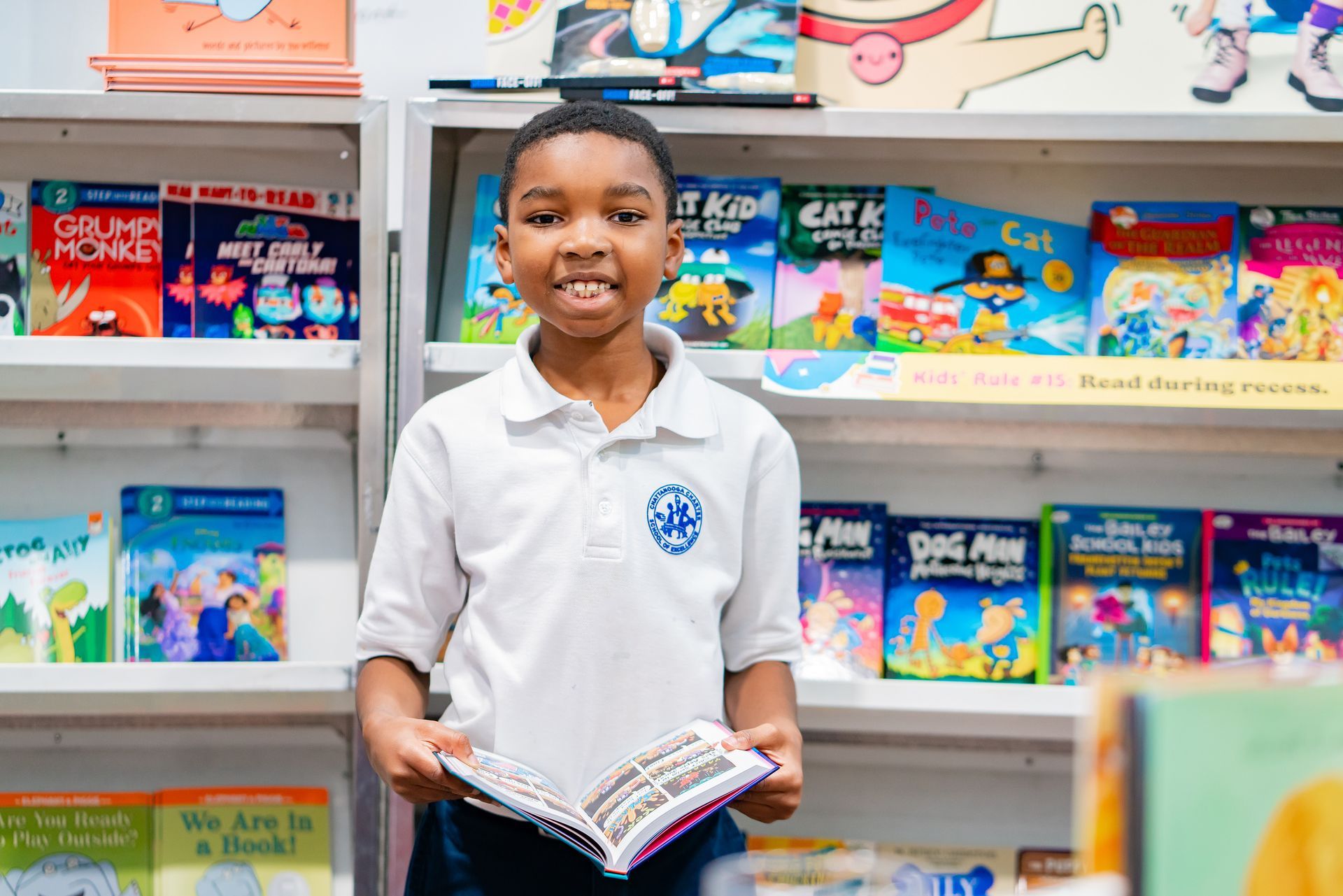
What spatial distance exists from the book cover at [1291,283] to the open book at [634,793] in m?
1.18

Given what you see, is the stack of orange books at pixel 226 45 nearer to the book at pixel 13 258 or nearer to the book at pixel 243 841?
the book at pixel 13 258

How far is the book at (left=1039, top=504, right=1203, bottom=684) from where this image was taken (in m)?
1.82

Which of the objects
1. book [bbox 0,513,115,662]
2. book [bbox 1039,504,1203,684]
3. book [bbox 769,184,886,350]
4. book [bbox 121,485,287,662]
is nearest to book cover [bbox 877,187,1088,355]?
book [bbox 769,184,886,350]

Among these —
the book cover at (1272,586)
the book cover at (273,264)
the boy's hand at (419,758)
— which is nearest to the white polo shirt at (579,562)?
the boy's hand at (419,758)

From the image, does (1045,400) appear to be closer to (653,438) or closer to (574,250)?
(653,438)

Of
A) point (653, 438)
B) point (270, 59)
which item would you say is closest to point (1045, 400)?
point (653, 438)

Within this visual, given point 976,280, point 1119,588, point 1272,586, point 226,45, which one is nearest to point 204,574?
point 226,45

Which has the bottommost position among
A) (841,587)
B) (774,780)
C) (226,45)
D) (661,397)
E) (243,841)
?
(243,841)

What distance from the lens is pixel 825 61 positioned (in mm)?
1819

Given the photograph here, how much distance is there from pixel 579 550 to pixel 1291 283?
1277 mm

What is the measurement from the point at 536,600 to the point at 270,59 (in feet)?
3.07

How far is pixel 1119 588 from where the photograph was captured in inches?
72.4

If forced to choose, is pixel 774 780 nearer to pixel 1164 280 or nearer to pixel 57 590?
pixel 1164 280

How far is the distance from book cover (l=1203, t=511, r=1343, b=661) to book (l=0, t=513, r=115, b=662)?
1.82 meters
